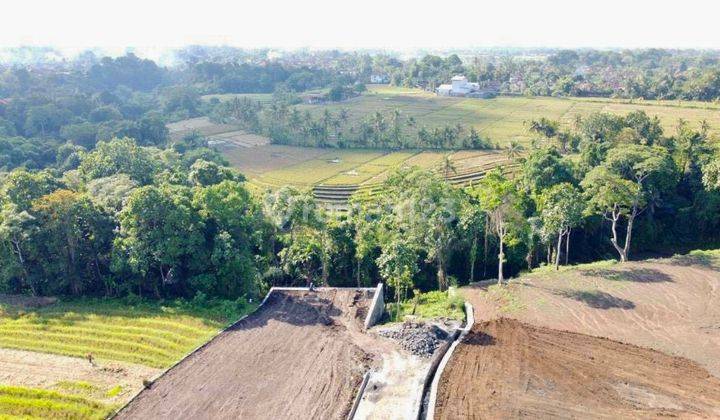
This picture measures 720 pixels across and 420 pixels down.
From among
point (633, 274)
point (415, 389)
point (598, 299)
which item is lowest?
point (415, 389)

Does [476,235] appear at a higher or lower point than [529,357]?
higher

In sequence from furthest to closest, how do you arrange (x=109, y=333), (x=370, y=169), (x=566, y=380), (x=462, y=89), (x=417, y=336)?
(x=462, y=89) < (x=370, y=169) < (x=109, y=333) < (x=417, y=336) < (x=566, y=380)

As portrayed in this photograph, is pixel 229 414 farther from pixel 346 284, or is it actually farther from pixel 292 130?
pixel 292 130

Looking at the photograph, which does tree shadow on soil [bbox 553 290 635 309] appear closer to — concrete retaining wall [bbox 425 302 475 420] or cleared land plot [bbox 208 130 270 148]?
concrete retaining wall [bbox 425 302 475 420]

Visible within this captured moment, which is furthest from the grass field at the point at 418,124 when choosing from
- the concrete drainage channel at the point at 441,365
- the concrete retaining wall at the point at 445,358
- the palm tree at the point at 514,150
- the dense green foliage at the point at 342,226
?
the concrete drainage channel at the point at 441,365

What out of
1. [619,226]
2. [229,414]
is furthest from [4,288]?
[619,226]

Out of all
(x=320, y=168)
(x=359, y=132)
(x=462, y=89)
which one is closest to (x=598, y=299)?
(x=320, y=168)

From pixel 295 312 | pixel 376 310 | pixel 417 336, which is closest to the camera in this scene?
pixel 417 336

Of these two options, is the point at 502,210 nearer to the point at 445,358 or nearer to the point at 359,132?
the point at 445,358
